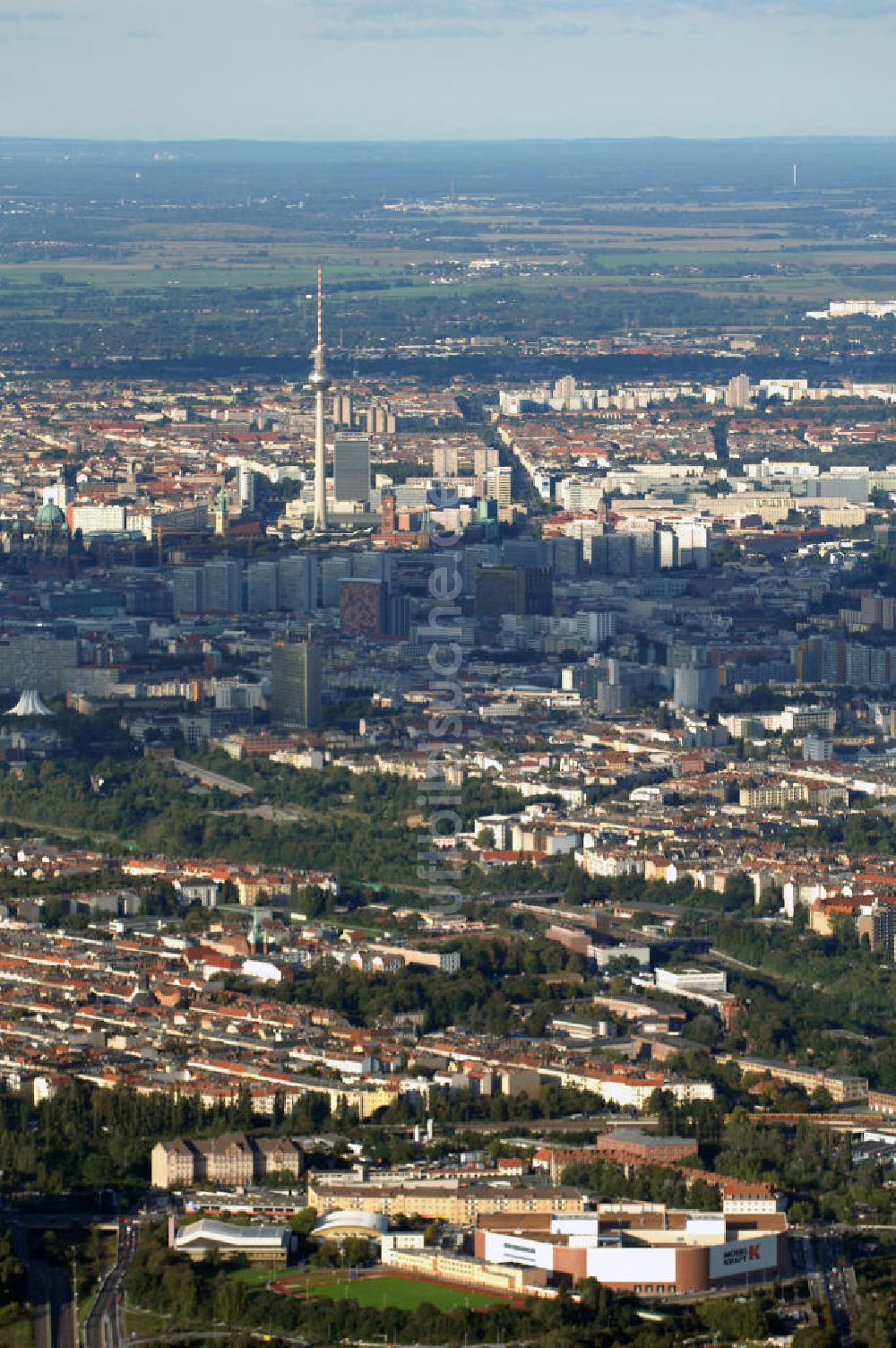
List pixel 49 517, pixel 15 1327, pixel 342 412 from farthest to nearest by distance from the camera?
1. pixel 342 412
2. pixel 49 517
3. pixel 15 1327

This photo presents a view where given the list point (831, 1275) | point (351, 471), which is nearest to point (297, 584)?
point (351, 471)

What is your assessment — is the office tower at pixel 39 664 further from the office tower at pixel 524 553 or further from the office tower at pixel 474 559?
the office tower at pixel 524 553

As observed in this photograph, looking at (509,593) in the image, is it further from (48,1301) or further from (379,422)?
(48,1301)

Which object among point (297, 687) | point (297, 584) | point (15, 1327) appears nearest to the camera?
point (15, 1327)

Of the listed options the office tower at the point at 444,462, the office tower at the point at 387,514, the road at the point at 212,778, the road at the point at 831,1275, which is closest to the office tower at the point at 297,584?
the office tower at the point at 387,514

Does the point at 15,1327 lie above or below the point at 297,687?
above

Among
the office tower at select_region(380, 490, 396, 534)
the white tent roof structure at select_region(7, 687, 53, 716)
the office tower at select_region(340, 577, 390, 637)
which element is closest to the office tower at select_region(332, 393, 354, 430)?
the office tower at select_region(380, 490, 396, 534)

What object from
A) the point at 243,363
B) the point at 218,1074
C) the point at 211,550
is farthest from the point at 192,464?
the point at 218,1074

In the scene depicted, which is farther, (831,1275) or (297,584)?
(297,584)
